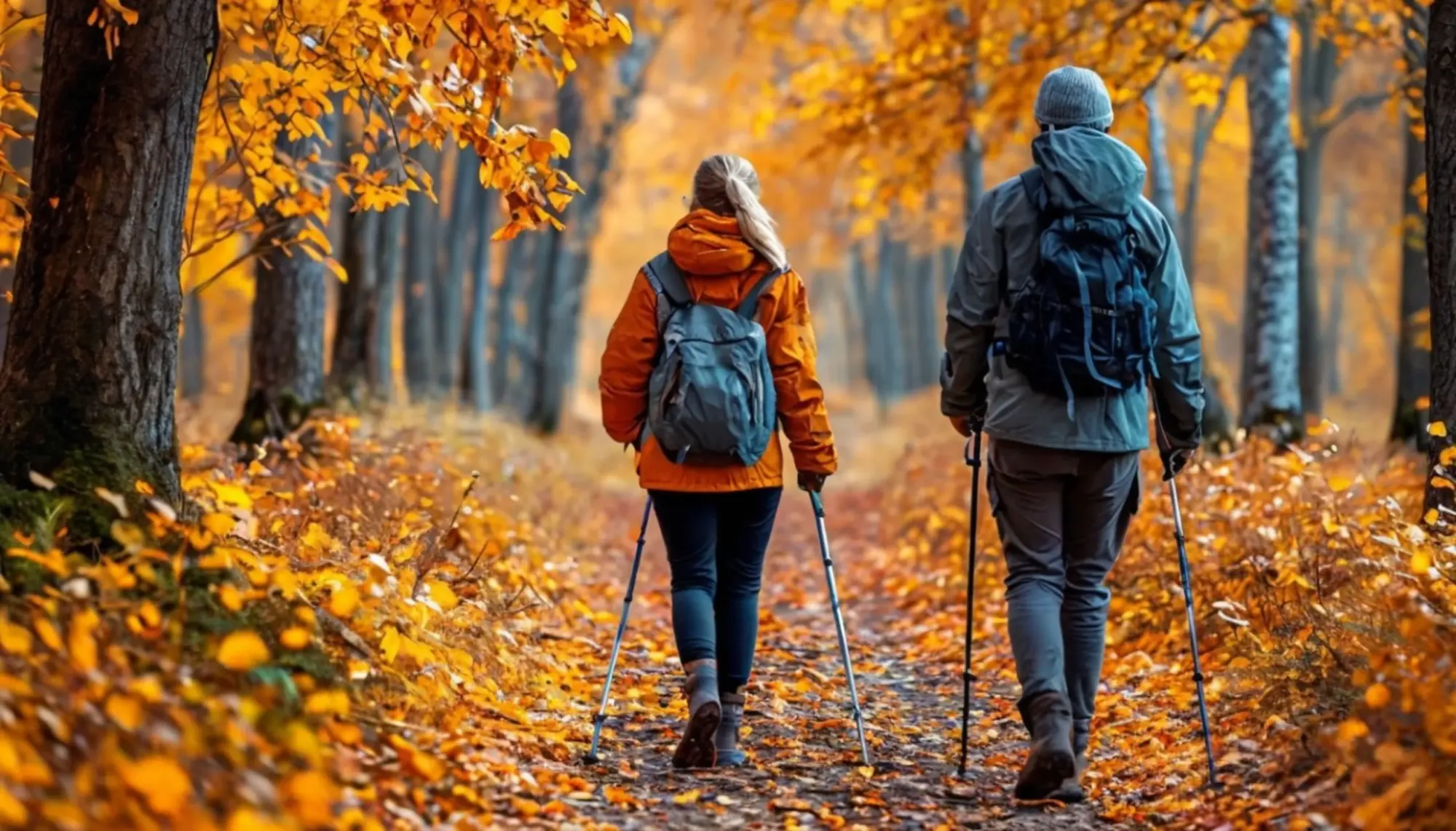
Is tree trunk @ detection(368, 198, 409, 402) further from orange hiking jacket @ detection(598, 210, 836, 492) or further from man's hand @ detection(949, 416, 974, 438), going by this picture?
man's hand @ detection(949, 416, 974, 438)

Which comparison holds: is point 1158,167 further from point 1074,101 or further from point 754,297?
point 754,297

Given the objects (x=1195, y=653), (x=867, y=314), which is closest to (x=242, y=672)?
(x=1195, y=653)

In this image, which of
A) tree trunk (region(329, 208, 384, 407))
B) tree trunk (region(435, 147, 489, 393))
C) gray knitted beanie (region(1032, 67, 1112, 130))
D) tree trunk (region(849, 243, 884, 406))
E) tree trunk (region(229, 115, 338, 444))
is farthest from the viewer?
tree trunk (region(849, 243, 884, 406))

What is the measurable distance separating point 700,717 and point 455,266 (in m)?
→ 15.0

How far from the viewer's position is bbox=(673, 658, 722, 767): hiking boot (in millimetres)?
5227

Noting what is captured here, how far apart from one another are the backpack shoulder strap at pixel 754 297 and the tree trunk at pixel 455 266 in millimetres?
13570

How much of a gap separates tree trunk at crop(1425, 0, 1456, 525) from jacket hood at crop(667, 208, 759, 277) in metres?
2.70

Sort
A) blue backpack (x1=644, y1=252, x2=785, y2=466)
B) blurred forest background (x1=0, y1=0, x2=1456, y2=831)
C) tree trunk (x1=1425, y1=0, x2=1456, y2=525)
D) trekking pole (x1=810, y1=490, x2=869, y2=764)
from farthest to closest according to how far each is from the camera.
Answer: tree trunk (x1=1425, y1=0, x2=1456, y2=525) → trekking pole (x1=810, y1=490, x2=869, y2=764) → blue backpack (x1=644, y1=252, x2=785, y2=466) → blurred forest background (x1=0, y1=0, x2=1456, y2=831)

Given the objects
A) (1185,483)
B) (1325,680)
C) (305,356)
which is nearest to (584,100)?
(305,356)

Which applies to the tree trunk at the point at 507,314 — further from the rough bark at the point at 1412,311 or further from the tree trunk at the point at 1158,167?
the rough bark at the point at 1412,311

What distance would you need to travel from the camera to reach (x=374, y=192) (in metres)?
6.47

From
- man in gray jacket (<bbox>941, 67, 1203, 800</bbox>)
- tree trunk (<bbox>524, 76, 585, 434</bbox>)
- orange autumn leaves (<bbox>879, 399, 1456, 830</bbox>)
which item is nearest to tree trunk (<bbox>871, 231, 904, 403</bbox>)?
tree trunk (<bbox>524, 76, 585, 434</bbox>)

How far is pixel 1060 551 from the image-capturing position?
5.06 meters

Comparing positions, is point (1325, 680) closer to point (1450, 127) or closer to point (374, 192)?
point (1450, 127)
